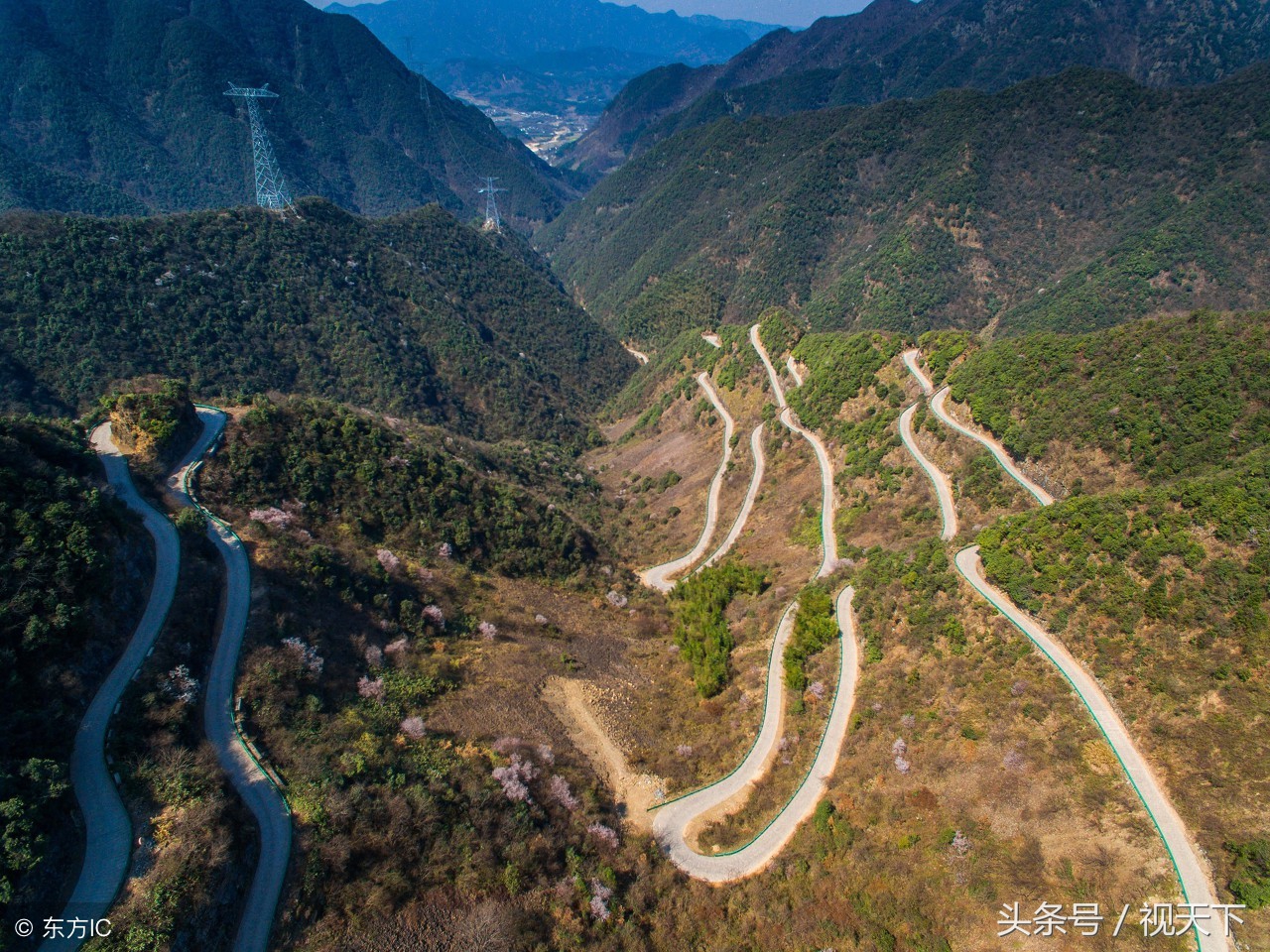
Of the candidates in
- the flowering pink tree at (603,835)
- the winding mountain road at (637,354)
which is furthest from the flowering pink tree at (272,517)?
the winding mountain road at (637,354)

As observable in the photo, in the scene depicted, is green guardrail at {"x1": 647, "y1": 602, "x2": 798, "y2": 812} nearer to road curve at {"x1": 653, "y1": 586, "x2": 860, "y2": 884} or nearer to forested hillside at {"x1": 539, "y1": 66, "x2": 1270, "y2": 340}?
road curve at {"x1": 653, "y1": 586, "x2": 860, "y2": 884}

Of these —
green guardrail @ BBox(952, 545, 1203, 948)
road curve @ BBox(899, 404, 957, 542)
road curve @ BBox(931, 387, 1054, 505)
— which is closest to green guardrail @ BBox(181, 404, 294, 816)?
green guardrail @ BBox(952, 545, 1203, 948)

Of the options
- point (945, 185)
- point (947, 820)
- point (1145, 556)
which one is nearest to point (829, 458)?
point (1145, 556)

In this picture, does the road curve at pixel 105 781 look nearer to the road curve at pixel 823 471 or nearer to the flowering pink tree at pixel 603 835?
the flowering pink tree at pixel 603 835

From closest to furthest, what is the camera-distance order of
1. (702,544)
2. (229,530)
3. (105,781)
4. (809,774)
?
1. (105,781)
2. (809,774)
3. (229,530)
4. (702,544)

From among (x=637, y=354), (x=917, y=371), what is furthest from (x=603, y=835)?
(x=637, y=354)

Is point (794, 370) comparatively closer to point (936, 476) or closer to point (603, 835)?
point (936, 476)
